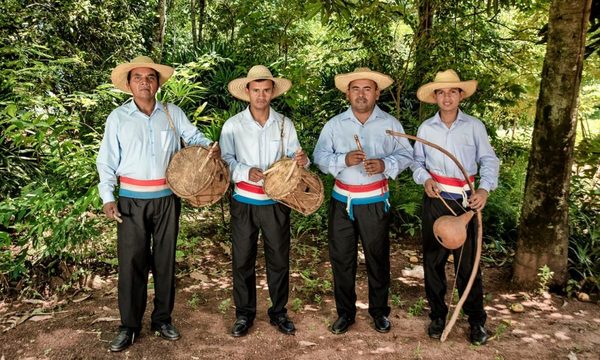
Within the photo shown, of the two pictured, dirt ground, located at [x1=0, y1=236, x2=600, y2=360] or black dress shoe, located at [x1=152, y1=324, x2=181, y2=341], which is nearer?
dirt ground, located at [x1=0, y1=236, x2=600, y2=360]

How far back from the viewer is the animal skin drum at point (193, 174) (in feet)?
10.7

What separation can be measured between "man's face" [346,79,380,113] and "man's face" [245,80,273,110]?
0.59 m

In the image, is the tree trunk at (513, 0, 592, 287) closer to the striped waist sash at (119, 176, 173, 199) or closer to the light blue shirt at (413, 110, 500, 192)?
the light blue shirt at (413, 110, 500, 192)

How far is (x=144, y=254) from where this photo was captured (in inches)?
136

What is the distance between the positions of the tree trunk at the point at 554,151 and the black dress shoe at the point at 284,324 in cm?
213

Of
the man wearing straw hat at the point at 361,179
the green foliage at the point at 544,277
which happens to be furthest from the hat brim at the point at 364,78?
the green foliage at the point at 544,277

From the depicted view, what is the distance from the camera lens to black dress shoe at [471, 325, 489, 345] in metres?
3.44

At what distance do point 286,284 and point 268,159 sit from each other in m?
0.98

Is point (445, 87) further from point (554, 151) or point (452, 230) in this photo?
point (554, 151)

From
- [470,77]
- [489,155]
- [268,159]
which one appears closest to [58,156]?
[268,159]

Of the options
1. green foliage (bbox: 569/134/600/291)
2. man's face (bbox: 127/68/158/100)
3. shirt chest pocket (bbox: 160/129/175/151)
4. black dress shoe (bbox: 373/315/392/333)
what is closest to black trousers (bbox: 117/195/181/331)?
shirt chest pocket (bbox: 160/129/175/151)

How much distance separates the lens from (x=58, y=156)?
4.47 meters

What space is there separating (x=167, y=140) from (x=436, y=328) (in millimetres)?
2383

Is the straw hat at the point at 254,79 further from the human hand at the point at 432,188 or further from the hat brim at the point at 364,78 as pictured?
the human hand at the point at 432,188
